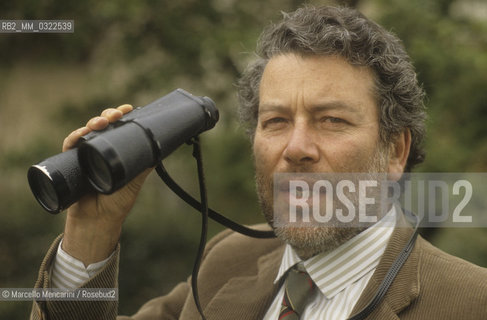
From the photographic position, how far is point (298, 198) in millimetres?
2010

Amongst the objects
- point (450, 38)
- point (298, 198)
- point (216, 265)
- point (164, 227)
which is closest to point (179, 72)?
point (164, 227)

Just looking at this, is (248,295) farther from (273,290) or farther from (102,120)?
(102,120)

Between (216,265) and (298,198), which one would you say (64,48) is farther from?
(298,198)

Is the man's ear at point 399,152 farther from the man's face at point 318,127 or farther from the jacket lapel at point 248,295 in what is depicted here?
the jacket lapel at point 248,295

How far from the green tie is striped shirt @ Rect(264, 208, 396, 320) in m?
0.03

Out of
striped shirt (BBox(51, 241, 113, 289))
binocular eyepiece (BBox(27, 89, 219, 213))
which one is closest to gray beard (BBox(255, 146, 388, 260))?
binocular eyepiece (BBox(27, 89, 219, 213))

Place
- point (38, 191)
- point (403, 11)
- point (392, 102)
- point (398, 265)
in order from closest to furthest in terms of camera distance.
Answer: point (38, 191), point (398, 265), point (392, 102), point (403, 11)

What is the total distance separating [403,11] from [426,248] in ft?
8.12

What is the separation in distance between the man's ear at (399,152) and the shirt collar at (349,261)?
243 mm

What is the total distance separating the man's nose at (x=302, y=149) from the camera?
1938 mm

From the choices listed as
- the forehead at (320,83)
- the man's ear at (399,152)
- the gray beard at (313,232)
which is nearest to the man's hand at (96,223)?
the gray beard at (313,232)

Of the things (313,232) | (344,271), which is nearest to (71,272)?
(313,232)

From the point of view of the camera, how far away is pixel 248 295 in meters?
2.20

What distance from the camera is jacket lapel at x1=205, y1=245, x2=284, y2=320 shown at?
2.14m
